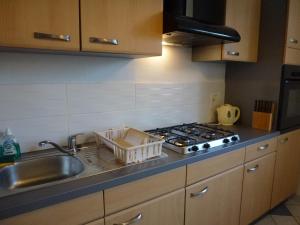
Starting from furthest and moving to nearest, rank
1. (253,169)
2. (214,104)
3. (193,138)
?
(214,104), (253,169), (193,138)

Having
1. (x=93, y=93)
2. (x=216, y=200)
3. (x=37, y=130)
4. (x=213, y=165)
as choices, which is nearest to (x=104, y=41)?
(x=93, y=93)

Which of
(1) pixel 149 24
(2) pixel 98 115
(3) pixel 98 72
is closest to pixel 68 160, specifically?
(2) pixel 98 115

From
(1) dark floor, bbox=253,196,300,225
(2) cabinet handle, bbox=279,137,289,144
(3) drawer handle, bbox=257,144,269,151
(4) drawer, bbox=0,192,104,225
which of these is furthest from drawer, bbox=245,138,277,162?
(4) drawer, bbox=0,192,104,225

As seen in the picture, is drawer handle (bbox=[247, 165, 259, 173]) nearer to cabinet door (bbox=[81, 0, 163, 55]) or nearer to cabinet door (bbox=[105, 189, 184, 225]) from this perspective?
cabinet door (bbox=[105, 189, 184, 225])

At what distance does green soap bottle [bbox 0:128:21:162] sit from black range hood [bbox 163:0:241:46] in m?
1.04

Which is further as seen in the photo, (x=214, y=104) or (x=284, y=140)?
(x=214, y=104)

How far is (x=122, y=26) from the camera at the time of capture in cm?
122

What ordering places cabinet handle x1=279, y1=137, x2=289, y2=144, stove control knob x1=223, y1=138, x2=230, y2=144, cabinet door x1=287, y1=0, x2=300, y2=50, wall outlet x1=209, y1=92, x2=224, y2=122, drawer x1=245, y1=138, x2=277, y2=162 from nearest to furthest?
stove control knob x1=223, y1=138, x2=230, y2=144, drawer x1=245, y1=138, x2=277, y2=162, cabinet door x1=287, y1=0, x2=300, y2=50, cabinet handle x1=279, y1=137, x2=289, y2=144, wall outlet x1=209, y1=92, x2=224, y2=122

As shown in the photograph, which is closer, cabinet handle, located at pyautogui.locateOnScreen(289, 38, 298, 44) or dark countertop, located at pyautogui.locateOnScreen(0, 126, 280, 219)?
dark countertop, located at pyautogui.locateOnScreen(0, 126, 280, 219)

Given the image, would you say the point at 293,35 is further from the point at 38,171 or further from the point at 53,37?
the point at 38,171

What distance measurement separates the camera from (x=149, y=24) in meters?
1.33

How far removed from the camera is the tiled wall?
1.27m

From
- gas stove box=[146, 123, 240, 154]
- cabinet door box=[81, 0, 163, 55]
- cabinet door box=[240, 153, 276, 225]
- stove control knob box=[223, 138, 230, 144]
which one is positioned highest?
cabinet door box=[81, 0, 163, 55]

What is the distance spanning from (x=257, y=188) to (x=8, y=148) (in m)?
1.81
